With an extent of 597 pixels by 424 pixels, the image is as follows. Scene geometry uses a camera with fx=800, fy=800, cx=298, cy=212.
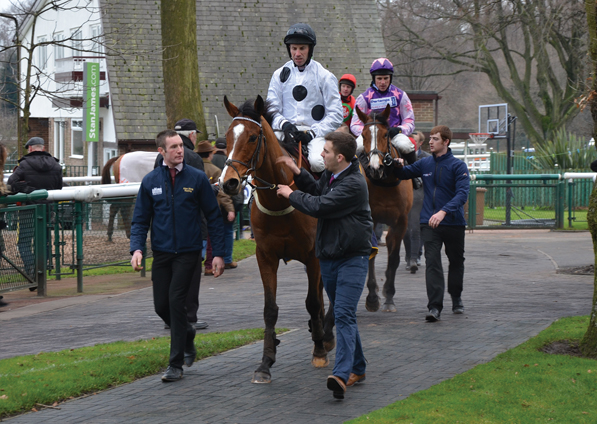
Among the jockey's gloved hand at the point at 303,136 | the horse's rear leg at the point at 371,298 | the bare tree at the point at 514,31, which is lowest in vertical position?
the horse's rear leg at the point at 371,298

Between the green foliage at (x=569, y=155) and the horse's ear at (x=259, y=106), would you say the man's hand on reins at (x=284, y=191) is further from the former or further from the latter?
the green foliage at (x=569, y=155)

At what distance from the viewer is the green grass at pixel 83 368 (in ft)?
19.9

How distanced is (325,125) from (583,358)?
10.1 feet

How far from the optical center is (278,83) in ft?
24.9

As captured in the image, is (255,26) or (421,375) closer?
(421,375)

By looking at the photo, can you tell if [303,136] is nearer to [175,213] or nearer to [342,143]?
[342,143]

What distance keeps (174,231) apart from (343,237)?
1447 millimetres

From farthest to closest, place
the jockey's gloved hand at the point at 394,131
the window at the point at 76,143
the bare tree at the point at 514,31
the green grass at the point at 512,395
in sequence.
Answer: the window at the point at 76,143, the bare tree at the point at 514,31, the jockey's gloved hand at the point at 394,131, the green grass at the point at 512,395

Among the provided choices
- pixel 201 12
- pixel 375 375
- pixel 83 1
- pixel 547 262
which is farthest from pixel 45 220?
pixel 83 1

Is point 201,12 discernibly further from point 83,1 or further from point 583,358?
point 583,358

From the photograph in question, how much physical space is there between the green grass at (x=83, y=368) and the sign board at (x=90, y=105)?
1474 cm

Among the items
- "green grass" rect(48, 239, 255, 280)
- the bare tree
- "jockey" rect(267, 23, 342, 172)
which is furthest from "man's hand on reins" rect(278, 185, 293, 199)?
the bare tree

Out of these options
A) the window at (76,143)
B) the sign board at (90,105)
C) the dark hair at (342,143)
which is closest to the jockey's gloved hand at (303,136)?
the dark hair at (342,143)

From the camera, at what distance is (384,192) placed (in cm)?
980
